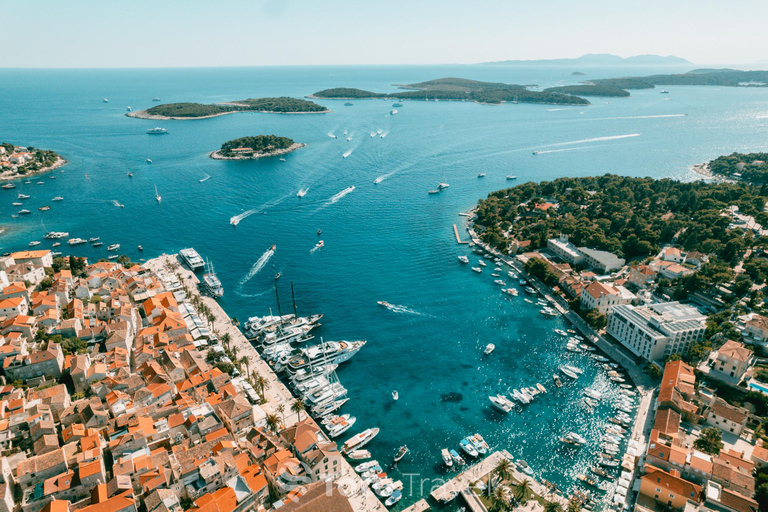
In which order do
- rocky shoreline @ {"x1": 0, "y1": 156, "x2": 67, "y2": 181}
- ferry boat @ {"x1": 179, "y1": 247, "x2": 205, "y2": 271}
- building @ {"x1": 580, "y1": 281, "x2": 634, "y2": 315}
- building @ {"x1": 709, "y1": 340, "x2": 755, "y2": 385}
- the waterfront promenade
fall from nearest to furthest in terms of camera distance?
the waterfront promenade → building @ {"x1": 709, "y1": 340, "x2": 755, "y2": 385} → building @ {"x1": 580, "y1": 281, "x2": 634, "y2": 315} → ferry boat @ {"x1": 179, "y1": 247, "x2": 205, "y2": 271} → rocky shoreline @ {"x1": 0, "y1": 156, "x2": 67, "y2": 181}

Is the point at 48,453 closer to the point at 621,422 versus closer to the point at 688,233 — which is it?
the point at 621,422

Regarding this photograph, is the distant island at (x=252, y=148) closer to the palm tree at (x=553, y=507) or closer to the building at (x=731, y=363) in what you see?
the building at (x=731, y=363)

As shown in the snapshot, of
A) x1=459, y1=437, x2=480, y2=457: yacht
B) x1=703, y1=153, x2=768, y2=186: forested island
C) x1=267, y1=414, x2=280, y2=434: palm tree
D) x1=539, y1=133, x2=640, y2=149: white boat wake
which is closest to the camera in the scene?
x1=459, y1=437, x2=480, y2=457: yacht

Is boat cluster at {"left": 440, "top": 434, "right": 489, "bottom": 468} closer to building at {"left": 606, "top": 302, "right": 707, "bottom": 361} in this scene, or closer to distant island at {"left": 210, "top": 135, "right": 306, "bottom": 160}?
building at {"left": 606, "top": 302, "right": 707, "bottom": 361}

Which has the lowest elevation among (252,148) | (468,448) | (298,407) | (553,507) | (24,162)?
(468,448)

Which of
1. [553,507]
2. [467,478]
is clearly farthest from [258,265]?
[553,507]

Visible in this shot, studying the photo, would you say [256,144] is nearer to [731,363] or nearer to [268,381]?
[268,381]

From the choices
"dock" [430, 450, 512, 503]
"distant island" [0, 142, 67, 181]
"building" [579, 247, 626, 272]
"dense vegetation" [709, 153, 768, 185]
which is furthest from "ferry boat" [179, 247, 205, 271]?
"dense vegetation" [709, 153, 768, 185]
